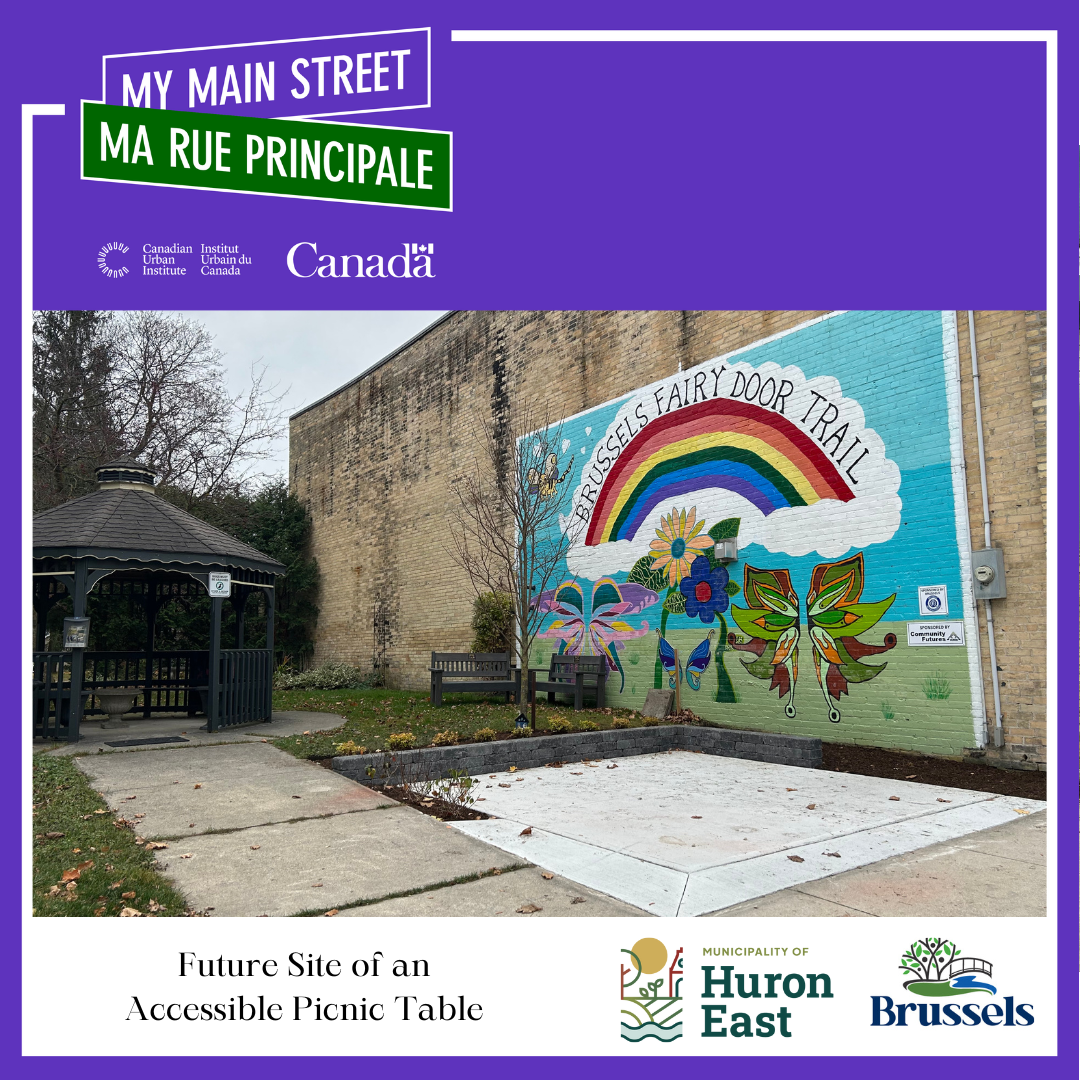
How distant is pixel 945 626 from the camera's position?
7594 mm

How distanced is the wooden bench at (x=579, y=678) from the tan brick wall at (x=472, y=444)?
3427 mm

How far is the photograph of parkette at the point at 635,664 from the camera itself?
4168 millimetres

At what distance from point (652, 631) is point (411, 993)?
29.5ft

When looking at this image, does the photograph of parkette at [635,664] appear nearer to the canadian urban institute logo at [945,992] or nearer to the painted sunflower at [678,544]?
the painted sunflower at [678,544]

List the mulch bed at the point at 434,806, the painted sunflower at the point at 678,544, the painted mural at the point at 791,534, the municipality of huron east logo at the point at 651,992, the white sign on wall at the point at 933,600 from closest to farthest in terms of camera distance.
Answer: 1. the municipality of huron east logo at the point at 651,992
2. the mulch bed at the point at 434,806
3. the white sign on wall at the point at 933,600
4. the painted mural at the point at 791,534
5. the painted sunflower at the point at 678,544

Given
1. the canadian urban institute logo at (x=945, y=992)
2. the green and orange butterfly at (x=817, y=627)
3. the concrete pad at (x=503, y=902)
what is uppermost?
the green and orange butterfly at (x=817, y=627)

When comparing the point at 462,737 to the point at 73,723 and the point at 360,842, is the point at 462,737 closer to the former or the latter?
the point at 360,842

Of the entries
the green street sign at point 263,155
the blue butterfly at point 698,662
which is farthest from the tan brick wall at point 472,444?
the green street sign at point 263,155

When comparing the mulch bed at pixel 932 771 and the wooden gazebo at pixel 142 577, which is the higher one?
the wooden gazebo at pixel 142 577

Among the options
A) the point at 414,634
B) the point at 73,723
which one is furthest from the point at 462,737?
the point at 414,634

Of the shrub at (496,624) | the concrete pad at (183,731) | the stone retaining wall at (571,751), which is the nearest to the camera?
the stone retaining wall at (571,751)

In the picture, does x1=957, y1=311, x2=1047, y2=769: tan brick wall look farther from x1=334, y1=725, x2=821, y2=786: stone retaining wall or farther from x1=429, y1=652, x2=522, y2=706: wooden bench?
x1=429, y1=652, x2=522, y2=706: wooden bench

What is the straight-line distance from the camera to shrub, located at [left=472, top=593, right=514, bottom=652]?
13.4 m

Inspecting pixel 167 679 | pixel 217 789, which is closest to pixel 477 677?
pixel 167 679
